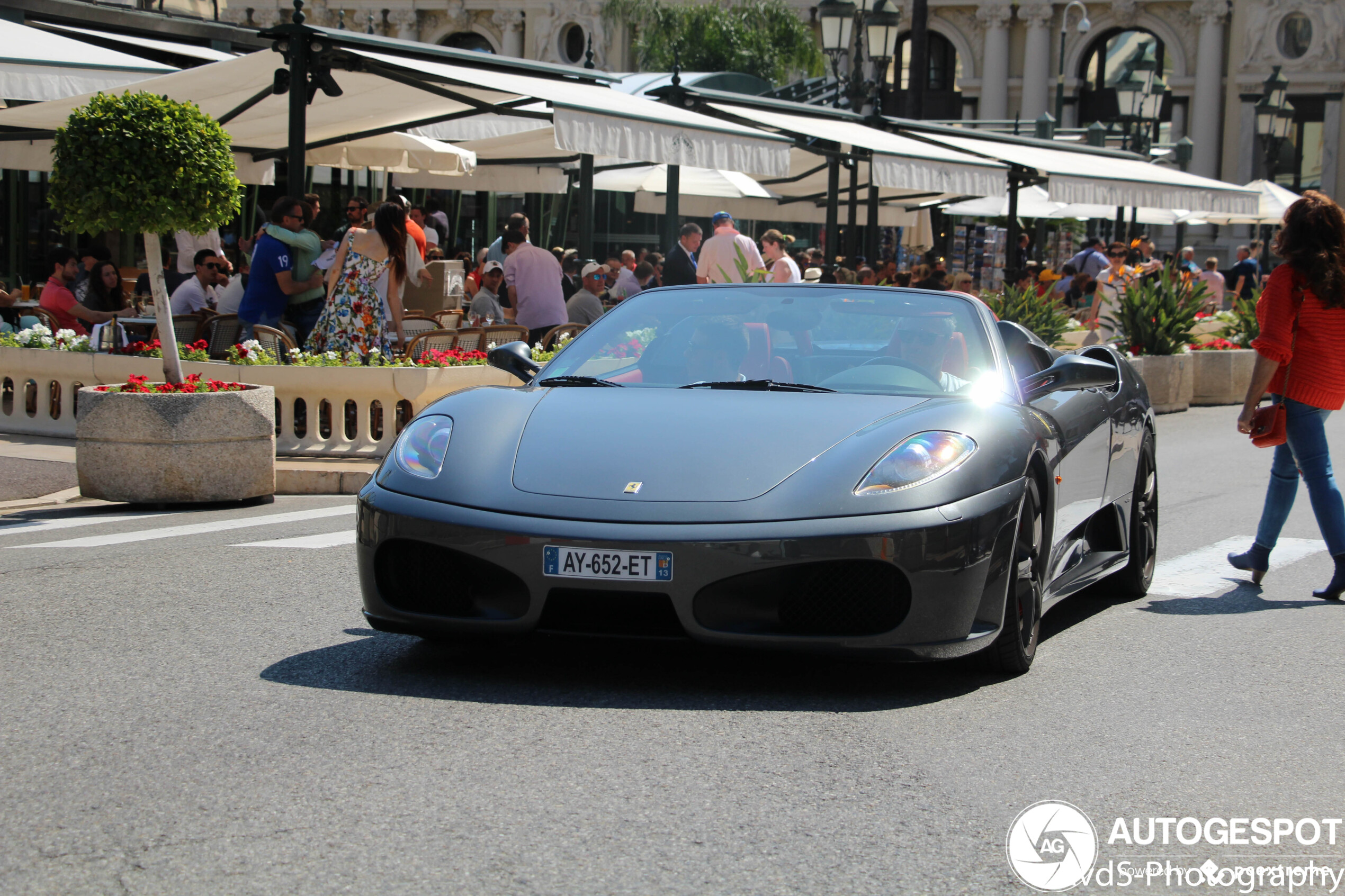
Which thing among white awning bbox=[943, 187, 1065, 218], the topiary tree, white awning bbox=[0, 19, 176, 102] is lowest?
the topiary tree

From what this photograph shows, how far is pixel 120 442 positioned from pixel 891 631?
5.69m

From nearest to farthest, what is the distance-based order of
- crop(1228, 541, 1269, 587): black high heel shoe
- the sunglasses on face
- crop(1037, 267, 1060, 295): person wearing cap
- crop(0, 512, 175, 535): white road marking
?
the sunglasses on face, crop(1228, 541, 1269, 587): black high heel shoe, crop(0, 512, 175, 535): white road marking, crop(1037, 267, 1060, 295): person wearing cap

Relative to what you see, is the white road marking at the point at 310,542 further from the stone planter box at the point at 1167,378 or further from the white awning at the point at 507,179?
the white awning at the point at 507,179

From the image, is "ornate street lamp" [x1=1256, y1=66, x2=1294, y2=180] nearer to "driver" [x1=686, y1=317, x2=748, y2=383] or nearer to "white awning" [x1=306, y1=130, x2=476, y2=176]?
"white awning" [x1=306, y1=130, x2=476, y2=176]

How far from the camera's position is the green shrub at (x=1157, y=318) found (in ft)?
59.6

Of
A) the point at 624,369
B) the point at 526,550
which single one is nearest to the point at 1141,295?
the point at 624,369

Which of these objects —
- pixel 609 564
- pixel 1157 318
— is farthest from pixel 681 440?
pixel 1157 318

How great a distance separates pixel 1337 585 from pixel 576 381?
3.61m

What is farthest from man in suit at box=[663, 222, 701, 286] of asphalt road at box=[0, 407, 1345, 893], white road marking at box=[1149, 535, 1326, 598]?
asphalt road at box=[0, 407, 1345, 893]

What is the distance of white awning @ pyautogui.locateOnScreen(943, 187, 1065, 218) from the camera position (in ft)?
110

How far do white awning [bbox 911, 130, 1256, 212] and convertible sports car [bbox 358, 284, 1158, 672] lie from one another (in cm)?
1458

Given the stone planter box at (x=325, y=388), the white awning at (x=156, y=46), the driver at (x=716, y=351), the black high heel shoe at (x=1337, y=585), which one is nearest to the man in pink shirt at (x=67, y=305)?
the stone planter box at (x=325, y=388)

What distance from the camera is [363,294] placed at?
442 inches

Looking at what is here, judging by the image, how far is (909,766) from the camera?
4062 millimetres
